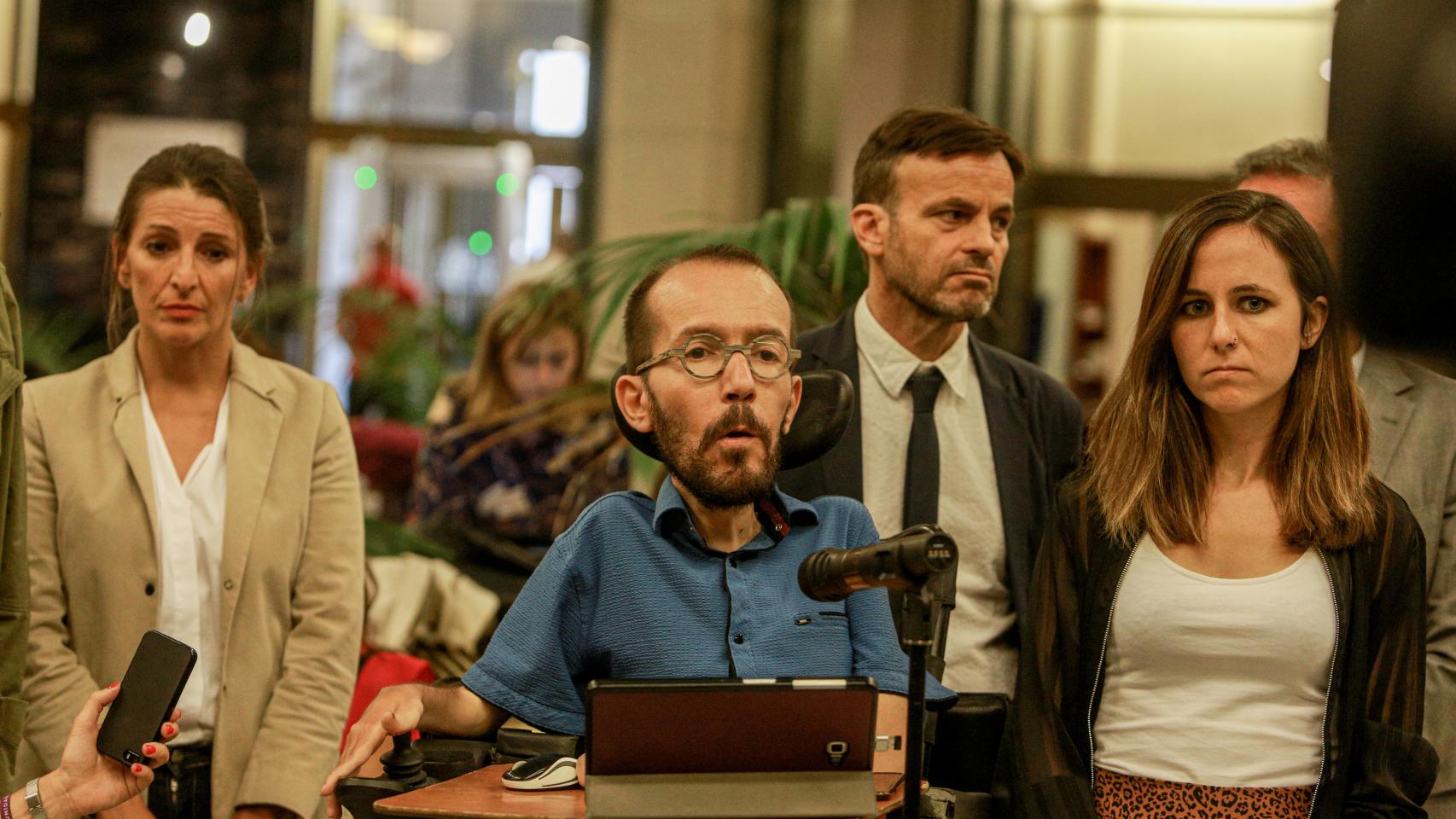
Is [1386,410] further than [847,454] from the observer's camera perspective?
No

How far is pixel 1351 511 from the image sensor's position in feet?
6.96

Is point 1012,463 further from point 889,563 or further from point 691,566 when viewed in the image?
point 889,563

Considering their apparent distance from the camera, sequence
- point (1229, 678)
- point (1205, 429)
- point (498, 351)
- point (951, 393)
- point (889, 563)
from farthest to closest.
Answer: point (498, 351), point (951, 393), point (1205, 429), point (1229, 678), point (889, 563)

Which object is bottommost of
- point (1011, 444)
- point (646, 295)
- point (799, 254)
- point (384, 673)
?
point (384, 673)

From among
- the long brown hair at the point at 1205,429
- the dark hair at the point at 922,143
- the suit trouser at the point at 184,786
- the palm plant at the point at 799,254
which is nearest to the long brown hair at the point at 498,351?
the palm plant at the point at 799,254

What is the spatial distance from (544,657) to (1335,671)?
1.07 m

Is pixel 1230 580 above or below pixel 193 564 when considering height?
above

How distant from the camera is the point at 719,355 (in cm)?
Answer: 204

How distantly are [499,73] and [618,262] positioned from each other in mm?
5590

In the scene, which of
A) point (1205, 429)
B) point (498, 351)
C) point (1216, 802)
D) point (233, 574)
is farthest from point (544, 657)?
point (498, 351)

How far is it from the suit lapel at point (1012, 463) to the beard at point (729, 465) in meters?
0.82

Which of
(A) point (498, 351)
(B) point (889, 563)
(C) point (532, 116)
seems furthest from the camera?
(C) point (532, 116)

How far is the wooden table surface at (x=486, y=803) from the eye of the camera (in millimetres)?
1634

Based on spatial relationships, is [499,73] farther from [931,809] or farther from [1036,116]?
[931,809]
